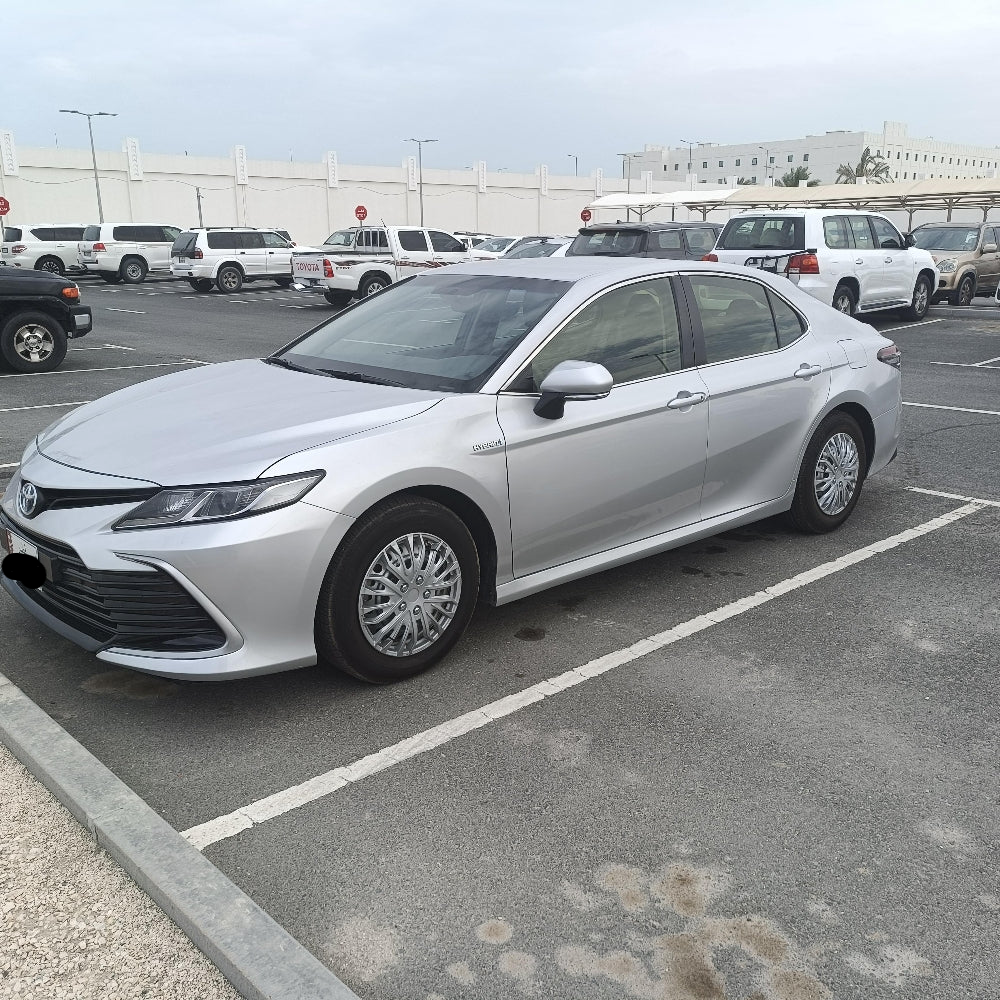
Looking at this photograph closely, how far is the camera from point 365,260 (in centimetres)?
2391

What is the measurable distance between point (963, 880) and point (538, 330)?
2608 mm

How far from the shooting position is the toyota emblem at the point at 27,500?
148 inches

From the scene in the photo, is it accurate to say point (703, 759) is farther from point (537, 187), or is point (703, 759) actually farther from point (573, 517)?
point (537, 187)

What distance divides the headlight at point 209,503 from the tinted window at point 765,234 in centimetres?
1308

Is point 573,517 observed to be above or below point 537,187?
below

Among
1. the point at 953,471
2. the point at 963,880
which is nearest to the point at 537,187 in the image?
the point at 953,471

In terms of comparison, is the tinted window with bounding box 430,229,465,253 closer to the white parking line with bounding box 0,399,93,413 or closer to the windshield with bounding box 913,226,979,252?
the windshield with bounding box 913,226,979,252

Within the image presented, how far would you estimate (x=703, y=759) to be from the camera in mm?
3447

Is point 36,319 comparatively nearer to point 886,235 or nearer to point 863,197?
point 886,235

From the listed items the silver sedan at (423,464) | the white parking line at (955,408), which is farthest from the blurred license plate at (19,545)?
the white parking line at (955,408)

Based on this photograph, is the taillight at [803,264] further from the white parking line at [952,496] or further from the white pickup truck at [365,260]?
the white pickup truck at [365,260]

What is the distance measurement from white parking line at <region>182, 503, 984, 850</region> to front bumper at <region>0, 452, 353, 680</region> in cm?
48

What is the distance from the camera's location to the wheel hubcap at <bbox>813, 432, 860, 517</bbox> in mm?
5625

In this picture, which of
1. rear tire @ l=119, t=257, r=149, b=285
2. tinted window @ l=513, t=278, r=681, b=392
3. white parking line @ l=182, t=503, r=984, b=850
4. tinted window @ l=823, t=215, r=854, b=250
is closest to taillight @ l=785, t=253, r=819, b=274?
tinted window @ l=823, t=215, r=854, b=250
